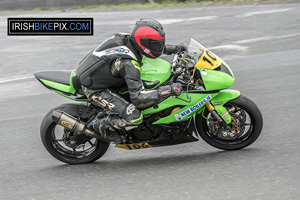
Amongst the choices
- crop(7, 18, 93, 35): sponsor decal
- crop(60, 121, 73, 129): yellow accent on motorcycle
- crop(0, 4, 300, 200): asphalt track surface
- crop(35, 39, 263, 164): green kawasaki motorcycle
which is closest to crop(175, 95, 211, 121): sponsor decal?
crop(35, 39, 263, 164): green kawasaki motorcycle

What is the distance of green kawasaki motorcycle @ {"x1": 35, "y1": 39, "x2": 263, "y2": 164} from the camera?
18.0 feet

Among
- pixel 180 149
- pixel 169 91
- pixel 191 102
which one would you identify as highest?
pixel 169 91

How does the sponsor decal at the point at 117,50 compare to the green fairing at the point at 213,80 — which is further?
the green fairing at the point at 213,80

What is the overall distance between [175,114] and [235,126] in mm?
726

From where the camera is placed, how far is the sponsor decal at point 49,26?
14109 millimetres

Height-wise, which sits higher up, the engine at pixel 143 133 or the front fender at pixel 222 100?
the front fender at pixel 222 100

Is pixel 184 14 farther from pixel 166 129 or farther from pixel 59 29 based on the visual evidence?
pixel 166 129

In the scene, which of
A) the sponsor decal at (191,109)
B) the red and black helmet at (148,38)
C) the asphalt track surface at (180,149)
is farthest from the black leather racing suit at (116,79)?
the asphalt track surface at (180,149)

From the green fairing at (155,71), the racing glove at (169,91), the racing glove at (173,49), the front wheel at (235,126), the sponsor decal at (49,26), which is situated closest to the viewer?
the racing glove at (169,91)

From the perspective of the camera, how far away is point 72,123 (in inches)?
221

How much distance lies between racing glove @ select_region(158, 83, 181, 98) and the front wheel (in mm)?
654

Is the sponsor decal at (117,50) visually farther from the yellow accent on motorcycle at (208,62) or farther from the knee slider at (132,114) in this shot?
the yellow accent on motorcycle at (208,62)

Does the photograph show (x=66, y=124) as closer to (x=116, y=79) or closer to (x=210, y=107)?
(x=116, y=79)

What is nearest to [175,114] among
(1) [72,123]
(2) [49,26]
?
(1) [72,123]
